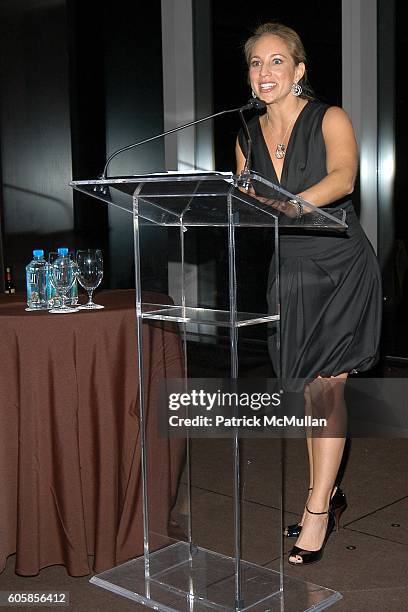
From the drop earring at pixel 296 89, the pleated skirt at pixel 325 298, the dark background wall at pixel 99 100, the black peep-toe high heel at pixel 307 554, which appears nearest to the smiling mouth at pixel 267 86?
the drop earring at pixel 296 89

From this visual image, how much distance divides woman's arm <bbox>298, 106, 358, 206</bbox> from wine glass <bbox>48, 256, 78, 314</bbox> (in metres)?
0.78

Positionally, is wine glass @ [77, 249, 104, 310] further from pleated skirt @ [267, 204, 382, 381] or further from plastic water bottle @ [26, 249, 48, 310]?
pleated skirt @ [267, 204, 382, 381]

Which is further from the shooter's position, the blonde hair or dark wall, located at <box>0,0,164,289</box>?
dark wall, located at <box>0,0,164,289</box>

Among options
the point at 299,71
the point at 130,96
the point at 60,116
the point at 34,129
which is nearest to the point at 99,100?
the point at 130,96

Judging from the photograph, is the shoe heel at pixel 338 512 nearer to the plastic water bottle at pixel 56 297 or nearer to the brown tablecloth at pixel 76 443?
the brown tablecloth at pixel 76 443

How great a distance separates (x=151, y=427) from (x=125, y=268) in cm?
393

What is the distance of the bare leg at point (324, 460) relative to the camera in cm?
280

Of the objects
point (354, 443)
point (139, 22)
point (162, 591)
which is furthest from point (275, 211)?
point (139, 22)

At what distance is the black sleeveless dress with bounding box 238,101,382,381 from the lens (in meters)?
2.73

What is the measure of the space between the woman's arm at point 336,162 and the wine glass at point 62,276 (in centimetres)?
78

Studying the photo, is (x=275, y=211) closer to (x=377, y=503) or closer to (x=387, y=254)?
(x=377, y=503)

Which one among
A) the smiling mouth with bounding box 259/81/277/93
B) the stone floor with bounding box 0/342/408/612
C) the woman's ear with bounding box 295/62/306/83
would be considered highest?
the woman's ear with bounding box 295/62/306/83

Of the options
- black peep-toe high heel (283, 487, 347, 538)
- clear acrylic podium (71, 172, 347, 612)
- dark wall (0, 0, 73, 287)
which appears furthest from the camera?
dark wall (0, 0, 73, 287)

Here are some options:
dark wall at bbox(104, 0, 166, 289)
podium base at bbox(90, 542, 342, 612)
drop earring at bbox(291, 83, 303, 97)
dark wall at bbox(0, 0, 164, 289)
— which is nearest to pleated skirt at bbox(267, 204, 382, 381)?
drop earring at bbox(291, 83, 303, 97)
